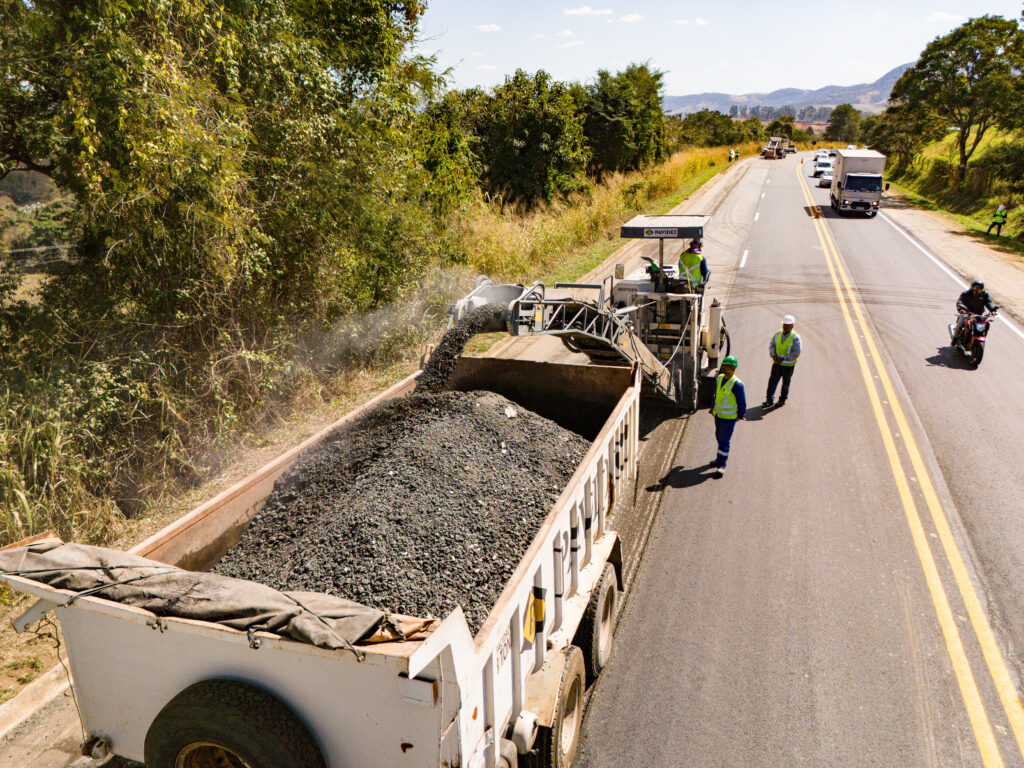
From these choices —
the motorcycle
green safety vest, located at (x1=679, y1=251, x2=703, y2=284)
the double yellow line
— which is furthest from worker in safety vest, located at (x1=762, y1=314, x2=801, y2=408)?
the motorcycle

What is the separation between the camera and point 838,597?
5.84 m

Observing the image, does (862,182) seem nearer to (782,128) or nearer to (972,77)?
(972,77)

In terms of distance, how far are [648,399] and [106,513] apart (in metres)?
7.31

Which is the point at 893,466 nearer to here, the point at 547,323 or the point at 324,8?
the point at 547,323

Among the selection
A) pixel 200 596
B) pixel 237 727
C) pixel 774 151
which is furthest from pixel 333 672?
pixel 774 151

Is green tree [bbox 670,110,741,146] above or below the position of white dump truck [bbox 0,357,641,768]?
above

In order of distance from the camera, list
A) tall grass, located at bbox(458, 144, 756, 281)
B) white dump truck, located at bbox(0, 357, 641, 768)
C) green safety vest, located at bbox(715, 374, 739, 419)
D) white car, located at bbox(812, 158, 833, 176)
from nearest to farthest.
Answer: white dump truck, located at bbox(0, 357, 641, 768) → green safety vest, located at bbox(715, 374, 739, 419) → tall grass, located at bbox(458, 144, 756, 281) → white car, located at bbox(812, 158, 833, 176)

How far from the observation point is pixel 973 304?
12.2 metres

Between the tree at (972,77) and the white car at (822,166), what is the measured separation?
8962 millimetres

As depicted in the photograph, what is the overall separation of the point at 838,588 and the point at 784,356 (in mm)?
4841

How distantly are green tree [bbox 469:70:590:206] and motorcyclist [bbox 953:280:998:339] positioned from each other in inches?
610

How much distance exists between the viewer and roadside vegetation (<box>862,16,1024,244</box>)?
26828 millimetres

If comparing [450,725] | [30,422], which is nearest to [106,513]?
[30,422]

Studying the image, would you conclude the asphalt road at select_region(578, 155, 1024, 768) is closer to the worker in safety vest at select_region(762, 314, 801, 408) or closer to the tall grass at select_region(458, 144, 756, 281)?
the worker in safety vest at select_region(762, 314, 801, 408)
